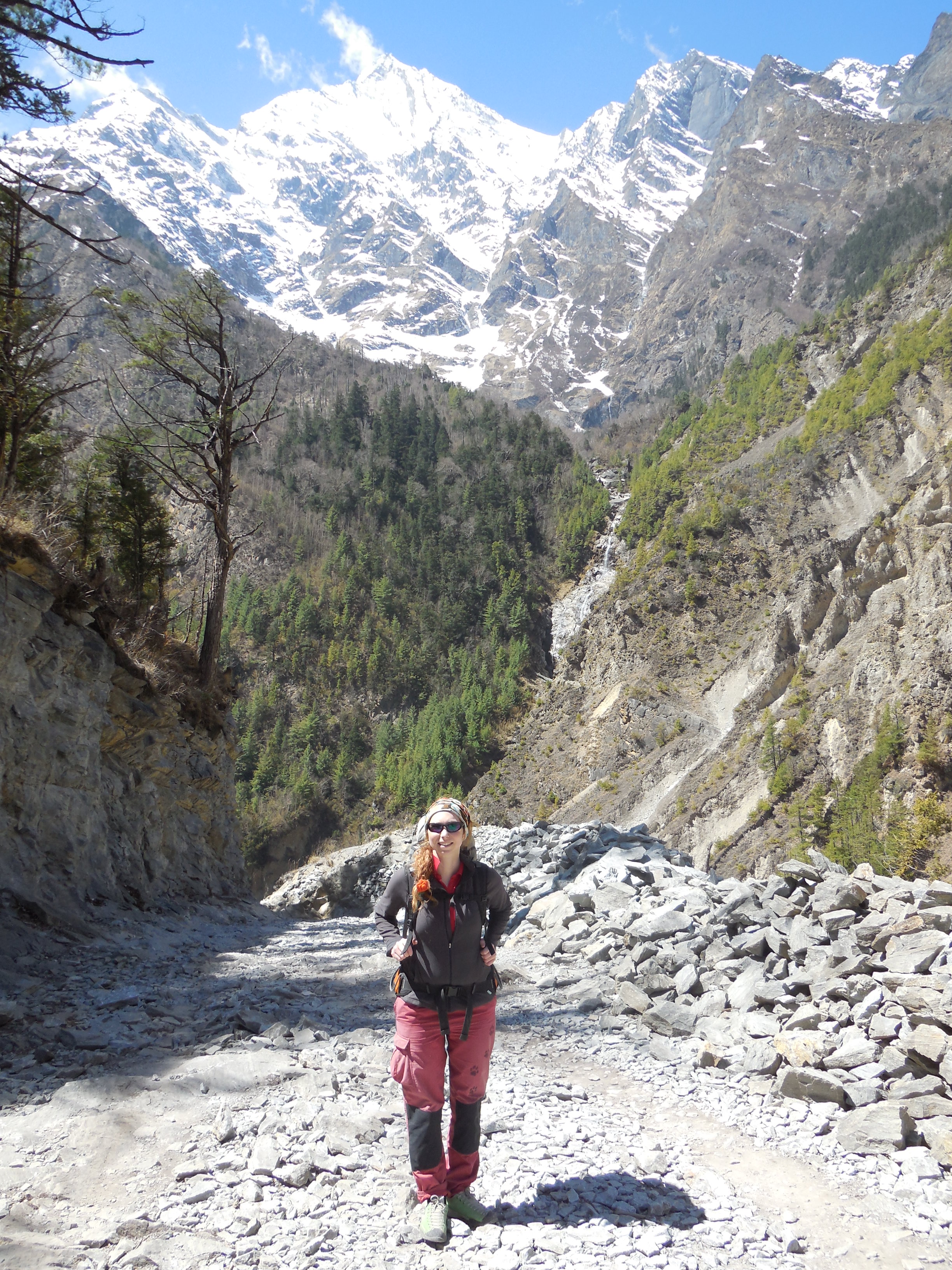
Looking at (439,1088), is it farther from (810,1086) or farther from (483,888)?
(810,1086)

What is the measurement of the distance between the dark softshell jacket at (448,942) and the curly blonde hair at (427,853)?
4 centimetres

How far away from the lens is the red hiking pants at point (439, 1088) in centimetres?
328

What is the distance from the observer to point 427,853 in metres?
3.45

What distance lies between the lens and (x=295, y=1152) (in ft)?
12.0

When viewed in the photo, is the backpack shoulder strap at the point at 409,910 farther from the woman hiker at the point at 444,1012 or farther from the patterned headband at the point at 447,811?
the patterned headband at the point at 447,811

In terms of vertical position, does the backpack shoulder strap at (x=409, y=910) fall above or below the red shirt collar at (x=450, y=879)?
below

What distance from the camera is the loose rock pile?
165 inches

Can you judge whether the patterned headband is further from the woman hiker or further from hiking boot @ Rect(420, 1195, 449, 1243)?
hiking boot @ Rect(420, 1195, 449, 1243)

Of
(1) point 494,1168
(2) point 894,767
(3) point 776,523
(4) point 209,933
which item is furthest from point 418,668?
(1) point 494,1168

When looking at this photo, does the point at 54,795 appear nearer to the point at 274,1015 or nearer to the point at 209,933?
the point at 209,933

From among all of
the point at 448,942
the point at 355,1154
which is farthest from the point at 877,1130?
the point at 355,1154

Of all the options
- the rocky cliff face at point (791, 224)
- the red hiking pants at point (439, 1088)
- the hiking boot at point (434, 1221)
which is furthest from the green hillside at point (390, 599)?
the rocky cliff face at point (791, 224)

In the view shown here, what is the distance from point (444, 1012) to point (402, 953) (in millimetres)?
356

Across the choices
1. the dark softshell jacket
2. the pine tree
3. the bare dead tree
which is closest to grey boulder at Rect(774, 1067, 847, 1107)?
the dark softshell jacket
